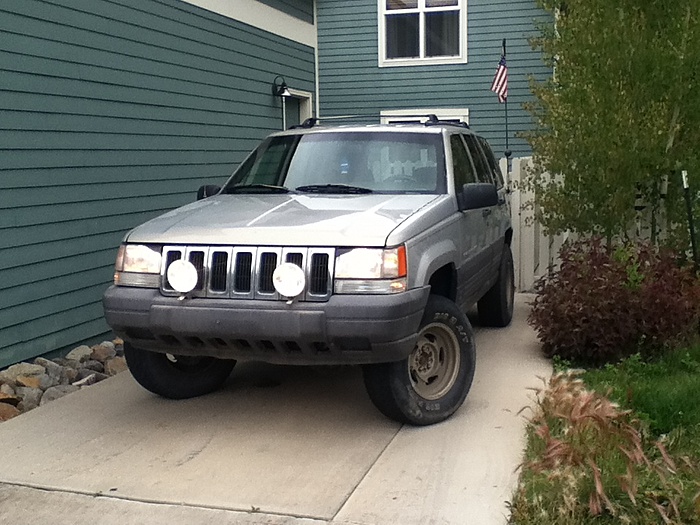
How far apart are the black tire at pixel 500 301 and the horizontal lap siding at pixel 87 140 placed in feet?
11.9

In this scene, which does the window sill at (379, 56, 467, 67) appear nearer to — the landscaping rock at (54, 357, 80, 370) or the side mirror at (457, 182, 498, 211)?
the side mirror at (457, 182, 498, 211)

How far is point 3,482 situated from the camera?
4.11 m

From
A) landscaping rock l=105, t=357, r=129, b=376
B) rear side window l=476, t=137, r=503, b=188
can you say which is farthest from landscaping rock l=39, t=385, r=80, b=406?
rear side window l=476, t=137, r=503, b=188

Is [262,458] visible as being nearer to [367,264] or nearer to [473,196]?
[367,264]

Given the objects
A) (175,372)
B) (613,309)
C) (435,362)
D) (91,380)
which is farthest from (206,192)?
(613,309)

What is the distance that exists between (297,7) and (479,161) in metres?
7.36

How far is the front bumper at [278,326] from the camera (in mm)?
4195

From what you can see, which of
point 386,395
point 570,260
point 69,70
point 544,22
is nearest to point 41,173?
point 69,70

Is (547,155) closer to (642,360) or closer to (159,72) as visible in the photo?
(642,360)

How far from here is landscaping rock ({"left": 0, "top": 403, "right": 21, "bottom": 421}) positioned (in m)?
5.35

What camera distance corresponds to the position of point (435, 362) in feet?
16.2

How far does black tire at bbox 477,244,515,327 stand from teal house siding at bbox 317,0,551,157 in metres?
6.31

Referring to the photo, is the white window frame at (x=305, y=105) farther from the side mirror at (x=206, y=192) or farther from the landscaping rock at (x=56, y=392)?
the landscaping rock at (x=56, y=392)

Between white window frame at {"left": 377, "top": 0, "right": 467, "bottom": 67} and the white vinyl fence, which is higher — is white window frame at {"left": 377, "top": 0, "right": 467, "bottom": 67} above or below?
above
